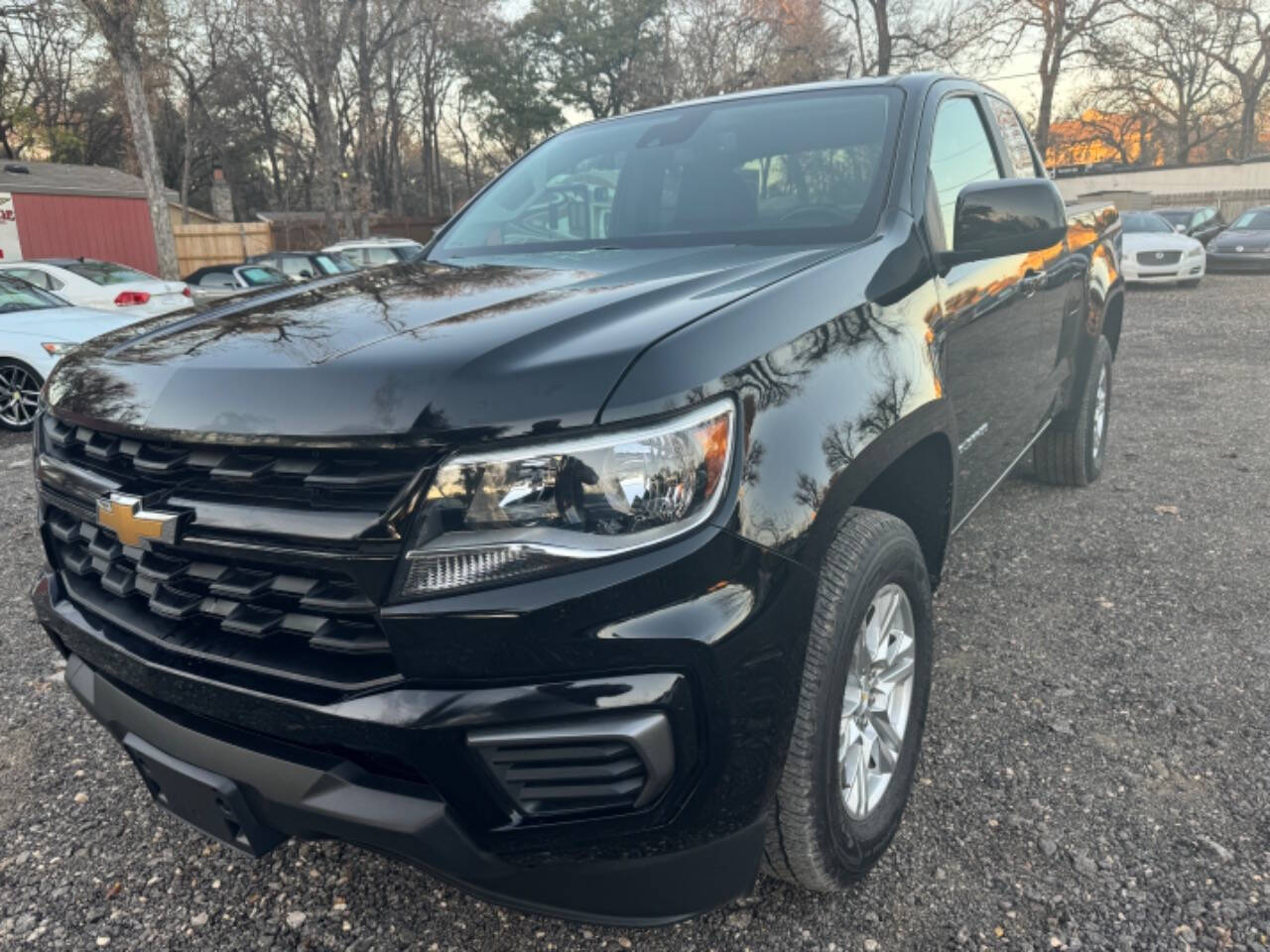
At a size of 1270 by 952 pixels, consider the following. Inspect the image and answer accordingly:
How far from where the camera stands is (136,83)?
55.2 feet

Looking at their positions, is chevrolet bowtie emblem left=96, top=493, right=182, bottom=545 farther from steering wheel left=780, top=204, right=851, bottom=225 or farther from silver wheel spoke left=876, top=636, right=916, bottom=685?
steering wheel left=780, top=204, right=851, bottom=225

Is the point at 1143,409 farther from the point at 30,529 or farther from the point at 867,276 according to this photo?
the point at 30,529

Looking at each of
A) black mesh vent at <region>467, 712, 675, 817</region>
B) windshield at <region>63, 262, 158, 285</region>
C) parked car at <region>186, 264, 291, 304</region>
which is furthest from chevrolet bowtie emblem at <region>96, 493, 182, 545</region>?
parked car at <region>186, 264, 291, 304</region>

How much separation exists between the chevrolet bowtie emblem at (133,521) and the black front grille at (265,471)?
0.14 ft

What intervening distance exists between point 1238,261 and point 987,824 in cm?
1885

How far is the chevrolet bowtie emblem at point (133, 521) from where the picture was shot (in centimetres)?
165

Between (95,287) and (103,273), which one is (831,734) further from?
(103,273)

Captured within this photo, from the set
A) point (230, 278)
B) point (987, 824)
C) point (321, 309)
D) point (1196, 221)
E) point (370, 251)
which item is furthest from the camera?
point (1196, 221)

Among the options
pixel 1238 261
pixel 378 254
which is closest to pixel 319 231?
pixel 378 254

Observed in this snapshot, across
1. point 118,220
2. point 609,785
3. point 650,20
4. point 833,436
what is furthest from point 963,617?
point 650,20

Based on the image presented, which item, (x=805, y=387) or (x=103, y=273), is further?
(x=103, y=273)

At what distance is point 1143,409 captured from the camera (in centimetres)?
697

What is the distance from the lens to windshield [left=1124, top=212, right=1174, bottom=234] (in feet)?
54.5

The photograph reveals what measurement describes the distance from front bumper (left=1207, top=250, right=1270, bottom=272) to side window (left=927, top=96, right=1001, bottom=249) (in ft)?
56.2
